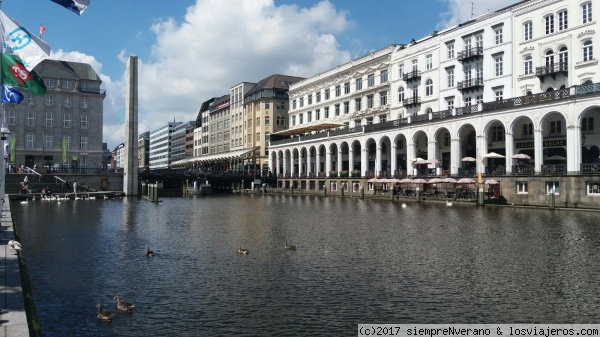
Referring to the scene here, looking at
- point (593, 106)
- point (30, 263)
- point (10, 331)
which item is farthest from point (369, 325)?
point (593, 106)

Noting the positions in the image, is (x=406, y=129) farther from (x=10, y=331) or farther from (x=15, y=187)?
(x=10, y=331)

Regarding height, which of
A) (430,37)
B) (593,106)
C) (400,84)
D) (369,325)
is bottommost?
(369,325)

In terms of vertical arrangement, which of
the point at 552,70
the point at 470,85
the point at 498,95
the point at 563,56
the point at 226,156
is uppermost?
the point at 563,56

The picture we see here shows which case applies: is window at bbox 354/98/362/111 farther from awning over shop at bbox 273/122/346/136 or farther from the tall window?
the tall window

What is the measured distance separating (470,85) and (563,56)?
532 inches

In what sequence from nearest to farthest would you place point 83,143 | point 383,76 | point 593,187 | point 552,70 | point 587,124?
point 593,187, point 587,124, point 552,70, point 383,76, point 83,143

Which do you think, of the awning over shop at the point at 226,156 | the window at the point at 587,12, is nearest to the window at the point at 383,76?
the window at the point at 587,12

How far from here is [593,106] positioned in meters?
50.6

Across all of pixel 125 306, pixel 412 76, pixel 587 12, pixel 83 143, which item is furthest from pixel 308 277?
pixel 83 143

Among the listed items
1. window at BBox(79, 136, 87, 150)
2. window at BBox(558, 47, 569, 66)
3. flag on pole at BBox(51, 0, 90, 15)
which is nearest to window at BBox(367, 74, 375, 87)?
window at BBox(558, 47, 569, 66)

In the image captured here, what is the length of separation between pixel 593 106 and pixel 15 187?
262 ft

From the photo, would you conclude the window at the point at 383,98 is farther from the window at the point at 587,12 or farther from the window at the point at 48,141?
the window at the point at 48,141

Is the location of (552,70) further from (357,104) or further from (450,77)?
(357,104)

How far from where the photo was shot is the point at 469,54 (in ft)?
230
